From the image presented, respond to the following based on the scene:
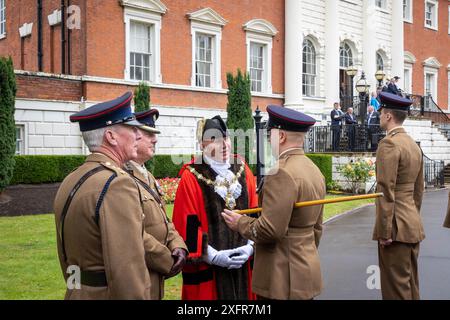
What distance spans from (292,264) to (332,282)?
365 centimetres

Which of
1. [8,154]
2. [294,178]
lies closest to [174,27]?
[8,154]

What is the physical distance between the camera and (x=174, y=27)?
70.0 feet

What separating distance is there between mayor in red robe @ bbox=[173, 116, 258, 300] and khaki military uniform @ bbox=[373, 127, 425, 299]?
57.1 inches

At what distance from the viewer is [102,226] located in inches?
115

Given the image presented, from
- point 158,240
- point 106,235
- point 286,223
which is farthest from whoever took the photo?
point 286,223

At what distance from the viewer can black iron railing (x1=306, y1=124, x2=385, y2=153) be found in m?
21.8

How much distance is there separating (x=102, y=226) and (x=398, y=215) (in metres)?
3.58

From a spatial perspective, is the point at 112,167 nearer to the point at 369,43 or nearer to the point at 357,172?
the point at 357,172

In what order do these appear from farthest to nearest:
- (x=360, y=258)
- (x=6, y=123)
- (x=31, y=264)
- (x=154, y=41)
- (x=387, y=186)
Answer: (x=154, y=41) < (x=6, y=123) < (x=360, y=258) < (x=31, y=264) < (x=387, y=186)

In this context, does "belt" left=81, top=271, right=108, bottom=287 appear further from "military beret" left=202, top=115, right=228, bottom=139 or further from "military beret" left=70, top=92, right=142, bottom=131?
"military beret" left=202, top=115, right=228, bottom=139

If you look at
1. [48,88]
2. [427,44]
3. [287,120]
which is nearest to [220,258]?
[287,120]

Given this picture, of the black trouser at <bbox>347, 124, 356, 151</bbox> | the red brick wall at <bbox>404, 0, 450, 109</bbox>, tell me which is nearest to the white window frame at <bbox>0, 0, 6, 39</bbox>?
the black trouser at <bbox>347, 124, 356, 151</bbox>

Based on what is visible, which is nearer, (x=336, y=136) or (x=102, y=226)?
(x=102, y=226)

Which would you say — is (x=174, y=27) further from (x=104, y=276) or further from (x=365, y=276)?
(x=104, y=276)
